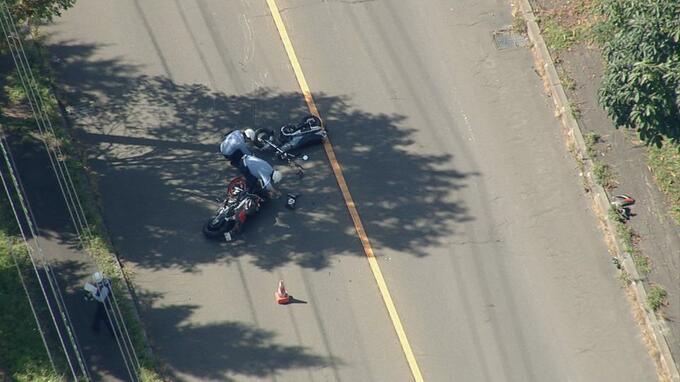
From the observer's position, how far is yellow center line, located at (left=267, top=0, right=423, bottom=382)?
21.9 m

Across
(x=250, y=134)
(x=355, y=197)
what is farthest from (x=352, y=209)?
(x=250, y=134)

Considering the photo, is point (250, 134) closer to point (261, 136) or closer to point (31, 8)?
point (261, 136)

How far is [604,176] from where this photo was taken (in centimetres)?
2348

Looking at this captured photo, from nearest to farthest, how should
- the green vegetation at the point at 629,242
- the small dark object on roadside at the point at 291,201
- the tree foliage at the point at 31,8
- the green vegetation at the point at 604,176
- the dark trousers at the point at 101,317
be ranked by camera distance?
the dark trousers at the point at 101,317 → the tree foliage at the point at 31,8 → the green vegetation at the point at 629,242 → the small dark object on roadside at the point at 291,201 → the green vegetation at the point at 604,176

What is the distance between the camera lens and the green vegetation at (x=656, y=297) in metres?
22.1

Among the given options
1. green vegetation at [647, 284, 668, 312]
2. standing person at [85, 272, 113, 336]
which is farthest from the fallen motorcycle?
green vegetation at [647, 284, 668, 312]

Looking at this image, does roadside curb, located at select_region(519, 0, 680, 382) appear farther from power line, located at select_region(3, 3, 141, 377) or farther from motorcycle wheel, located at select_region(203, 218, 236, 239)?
power line, located at select_region(3, 3, 141, 377)

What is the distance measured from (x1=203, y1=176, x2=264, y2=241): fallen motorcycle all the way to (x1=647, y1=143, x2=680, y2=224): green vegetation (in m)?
8.00

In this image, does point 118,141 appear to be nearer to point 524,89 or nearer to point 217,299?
point 217,299

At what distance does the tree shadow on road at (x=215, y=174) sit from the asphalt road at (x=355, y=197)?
39 mm

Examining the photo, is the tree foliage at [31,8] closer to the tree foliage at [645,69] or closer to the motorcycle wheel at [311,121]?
the motorcycle wheel at [311,121]

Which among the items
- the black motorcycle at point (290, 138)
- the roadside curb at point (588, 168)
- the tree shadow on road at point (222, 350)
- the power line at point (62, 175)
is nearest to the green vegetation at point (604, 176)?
the roadside curb at point (588, 168)

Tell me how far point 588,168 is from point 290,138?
604 cm

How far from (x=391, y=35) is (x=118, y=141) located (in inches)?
248
